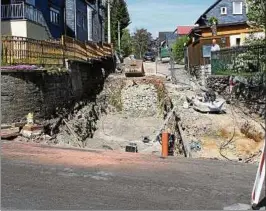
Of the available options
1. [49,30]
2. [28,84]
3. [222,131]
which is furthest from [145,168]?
[49,30]

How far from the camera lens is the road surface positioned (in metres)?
5.15

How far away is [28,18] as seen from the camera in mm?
25703

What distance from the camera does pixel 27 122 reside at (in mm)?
13391

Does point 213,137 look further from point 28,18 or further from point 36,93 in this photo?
point 28,18

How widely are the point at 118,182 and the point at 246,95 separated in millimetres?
2212

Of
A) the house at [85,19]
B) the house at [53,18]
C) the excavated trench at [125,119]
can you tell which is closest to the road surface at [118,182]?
the excavated trench at [125,119]

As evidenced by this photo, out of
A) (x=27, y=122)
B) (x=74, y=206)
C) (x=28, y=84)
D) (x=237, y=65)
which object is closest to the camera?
(x=237, y=65)

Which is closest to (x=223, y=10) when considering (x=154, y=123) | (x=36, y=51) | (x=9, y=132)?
(x=9, y=132)

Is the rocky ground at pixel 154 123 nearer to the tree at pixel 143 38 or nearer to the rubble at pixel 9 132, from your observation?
the rubble at pixel 9 132

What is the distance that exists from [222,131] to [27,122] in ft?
17.0

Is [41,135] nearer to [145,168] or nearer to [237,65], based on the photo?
[145,168]

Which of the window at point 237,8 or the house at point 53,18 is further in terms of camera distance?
the house at point 53,18

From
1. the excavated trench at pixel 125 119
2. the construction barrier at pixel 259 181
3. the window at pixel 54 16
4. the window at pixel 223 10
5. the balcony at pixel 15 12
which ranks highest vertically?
the window at pixel 54 16

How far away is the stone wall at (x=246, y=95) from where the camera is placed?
4.18 metres
